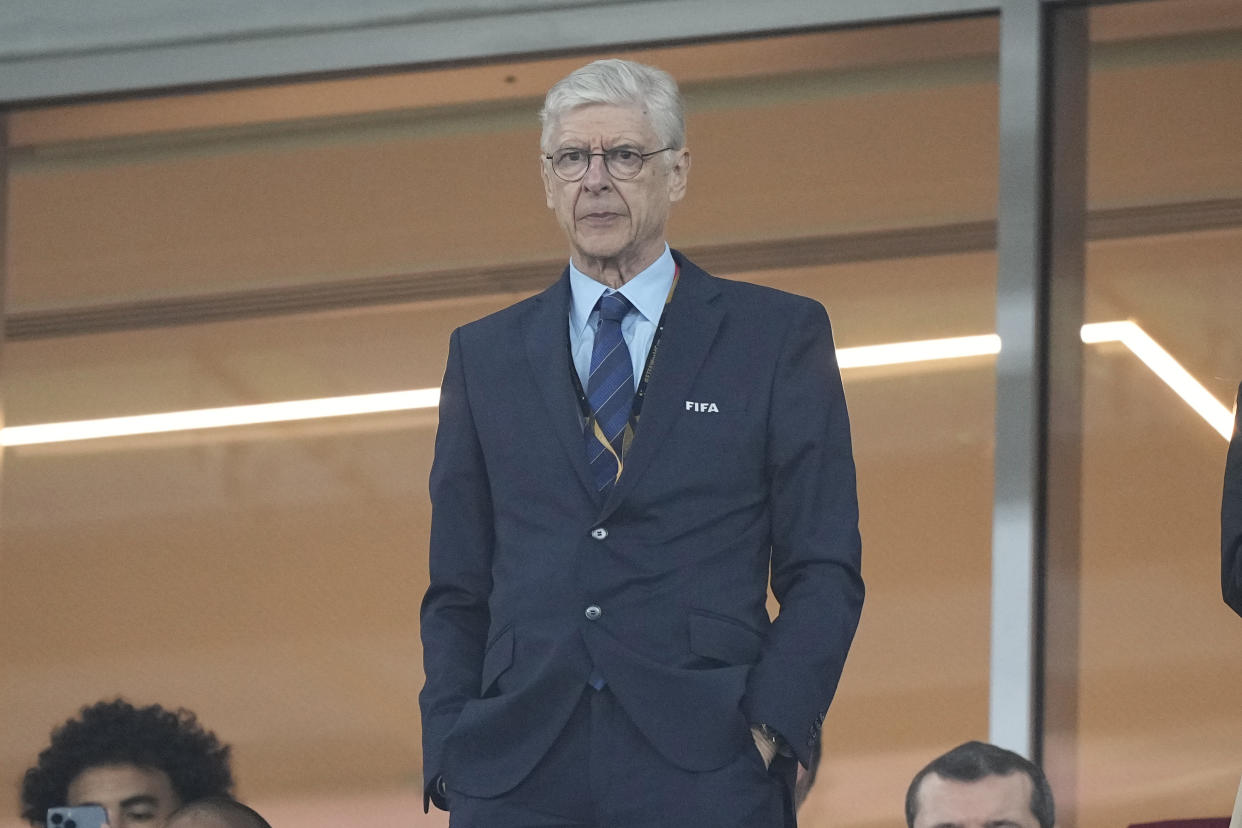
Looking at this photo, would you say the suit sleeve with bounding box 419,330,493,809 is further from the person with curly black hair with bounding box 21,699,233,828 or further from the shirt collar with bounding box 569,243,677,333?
the person with curly black hair with bounding box 21,699,233,828

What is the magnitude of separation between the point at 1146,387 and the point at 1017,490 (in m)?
0.38

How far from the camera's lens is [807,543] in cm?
301

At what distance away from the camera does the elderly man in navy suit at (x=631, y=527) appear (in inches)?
113

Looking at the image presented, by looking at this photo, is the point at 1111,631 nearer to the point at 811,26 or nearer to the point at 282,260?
the point at 811,26

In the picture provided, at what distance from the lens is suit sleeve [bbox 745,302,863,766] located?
9.50ft

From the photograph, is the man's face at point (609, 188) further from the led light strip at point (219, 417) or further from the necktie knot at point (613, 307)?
the led light strip at point (219, 417)

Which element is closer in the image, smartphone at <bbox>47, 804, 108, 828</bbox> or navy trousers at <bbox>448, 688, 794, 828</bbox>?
navy trousers at <bbox>448, 688, 794, 828</bbox>

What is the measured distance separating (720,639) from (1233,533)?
0.73 meters

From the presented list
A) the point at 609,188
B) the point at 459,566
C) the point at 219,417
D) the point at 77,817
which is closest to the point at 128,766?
the point at 77,817

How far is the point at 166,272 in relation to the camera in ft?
18.8

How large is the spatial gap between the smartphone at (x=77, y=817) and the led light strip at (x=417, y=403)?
1581 millimetres

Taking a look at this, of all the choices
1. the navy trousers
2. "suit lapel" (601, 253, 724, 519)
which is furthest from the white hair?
the navy trousers

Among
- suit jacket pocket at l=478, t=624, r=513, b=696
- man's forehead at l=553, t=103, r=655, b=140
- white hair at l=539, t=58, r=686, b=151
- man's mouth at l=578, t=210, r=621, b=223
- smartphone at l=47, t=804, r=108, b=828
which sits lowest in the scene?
smartphone at l=47, t=804, r=108, b=828

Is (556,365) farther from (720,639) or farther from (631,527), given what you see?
(720,639)
